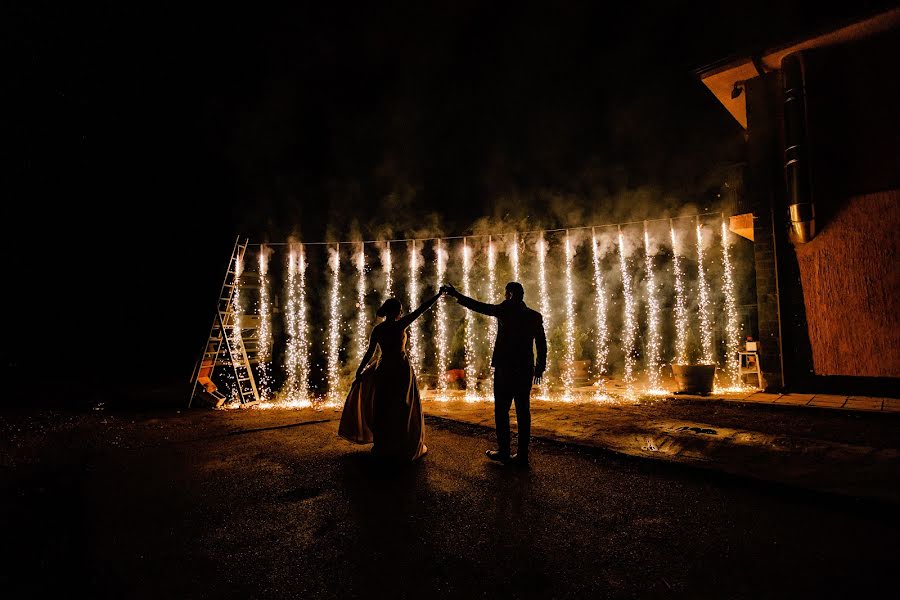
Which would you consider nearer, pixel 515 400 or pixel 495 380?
pixel 515 400

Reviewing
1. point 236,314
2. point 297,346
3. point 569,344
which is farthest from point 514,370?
point 297,346

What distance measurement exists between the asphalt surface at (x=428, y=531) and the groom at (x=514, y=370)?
1.20ft

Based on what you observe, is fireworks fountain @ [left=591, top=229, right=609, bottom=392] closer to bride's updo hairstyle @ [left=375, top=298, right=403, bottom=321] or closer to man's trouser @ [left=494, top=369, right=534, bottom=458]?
man's trouser @ [left=494, top=369, right=534, bottom=458]

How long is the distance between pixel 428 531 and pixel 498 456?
1876 millimetres

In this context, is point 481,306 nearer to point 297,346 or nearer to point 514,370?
point 514,370

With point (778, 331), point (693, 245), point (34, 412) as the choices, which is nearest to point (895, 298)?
point (778, 331)

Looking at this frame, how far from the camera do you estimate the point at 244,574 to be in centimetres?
259

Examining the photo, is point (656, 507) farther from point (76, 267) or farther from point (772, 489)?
point (76, 267)

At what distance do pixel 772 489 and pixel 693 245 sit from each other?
1335cm

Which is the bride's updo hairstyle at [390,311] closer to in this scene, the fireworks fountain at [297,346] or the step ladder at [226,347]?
the fireworks fountain at [297,346]

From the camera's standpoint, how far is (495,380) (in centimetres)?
486

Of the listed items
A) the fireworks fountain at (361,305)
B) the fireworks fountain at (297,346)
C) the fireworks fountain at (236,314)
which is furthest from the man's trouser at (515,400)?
the fireworks fountain at (236,314)

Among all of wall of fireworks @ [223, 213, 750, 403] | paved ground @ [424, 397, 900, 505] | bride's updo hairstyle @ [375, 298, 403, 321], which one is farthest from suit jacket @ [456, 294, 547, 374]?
wall of fireworks @ [223, 213, 750, 403]

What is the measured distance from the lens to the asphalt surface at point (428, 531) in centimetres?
242
